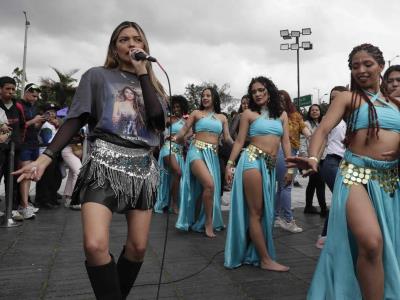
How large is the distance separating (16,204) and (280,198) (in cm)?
416

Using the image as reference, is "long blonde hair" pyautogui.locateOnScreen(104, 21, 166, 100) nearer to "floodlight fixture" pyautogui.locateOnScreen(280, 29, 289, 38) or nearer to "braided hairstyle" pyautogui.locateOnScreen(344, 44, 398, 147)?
"braided hairstyle" pyautogui.locateOnScreen(344, 44, 398, 147)

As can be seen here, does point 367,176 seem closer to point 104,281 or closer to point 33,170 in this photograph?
point 104,281

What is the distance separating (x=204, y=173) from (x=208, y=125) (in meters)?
0.68

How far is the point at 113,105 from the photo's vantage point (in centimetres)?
254

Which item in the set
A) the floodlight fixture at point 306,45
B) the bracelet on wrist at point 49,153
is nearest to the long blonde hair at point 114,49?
the bracelet on wrist at point 49,153

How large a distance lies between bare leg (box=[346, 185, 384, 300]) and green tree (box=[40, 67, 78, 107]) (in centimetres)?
3036

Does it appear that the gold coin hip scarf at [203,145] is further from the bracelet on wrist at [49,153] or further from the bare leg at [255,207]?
the bracelet on wrist at [49,153]

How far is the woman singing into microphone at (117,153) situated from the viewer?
2363 mm

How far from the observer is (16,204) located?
7176mm

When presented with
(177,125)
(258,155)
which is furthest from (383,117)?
(177,125)

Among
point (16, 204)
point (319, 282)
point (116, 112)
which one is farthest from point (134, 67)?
point (16, 204)

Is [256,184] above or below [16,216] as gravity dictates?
above

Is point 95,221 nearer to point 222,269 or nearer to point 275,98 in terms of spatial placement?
point 222,269

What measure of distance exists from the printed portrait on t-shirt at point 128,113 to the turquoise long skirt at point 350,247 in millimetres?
1260
